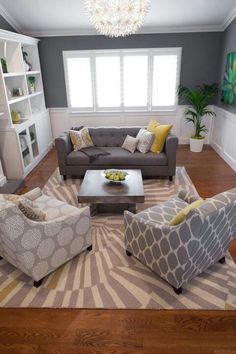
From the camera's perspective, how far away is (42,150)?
542cm

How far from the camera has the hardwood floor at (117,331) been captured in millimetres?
1729

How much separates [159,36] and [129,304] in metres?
5.35

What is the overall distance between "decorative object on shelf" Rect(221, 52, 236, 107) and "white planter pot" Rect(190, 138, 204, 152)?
96 cm

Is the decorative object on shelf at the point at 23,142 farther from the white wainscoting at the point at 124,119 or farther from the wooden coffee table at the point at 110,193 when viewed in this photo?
the white wainscoting at the point at 124,119

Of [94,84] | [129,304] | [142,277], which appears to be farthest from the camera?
[94,84]

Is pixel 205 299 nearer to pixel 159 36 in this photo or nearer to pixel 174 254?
pixel 174 254

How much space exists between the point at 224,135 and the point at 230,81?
105 centimetres

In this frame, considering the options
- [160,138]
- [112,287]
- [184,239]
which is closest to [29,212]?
[112,287]

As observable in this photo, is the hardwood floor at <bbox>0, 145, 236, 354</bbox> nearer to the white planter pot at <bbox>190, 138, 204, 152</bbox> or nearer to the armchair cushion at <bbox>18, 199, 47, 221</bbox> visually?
the armchair cushion at <bbox>18, 199, 47, 221</bbox>

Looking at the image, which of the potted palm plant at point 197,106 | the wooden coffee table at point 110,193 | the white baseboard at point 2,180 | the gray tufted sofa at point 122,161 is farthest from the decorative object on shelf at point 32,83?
the potted palm plant at point 197,106

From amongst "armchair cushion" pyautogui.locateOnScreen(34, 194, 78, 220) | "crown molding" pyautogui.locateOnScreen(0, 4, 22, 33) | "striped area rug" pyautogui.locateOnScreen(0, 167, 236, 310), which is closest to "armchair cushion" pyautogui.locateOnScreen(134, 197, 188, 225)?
"striped area rug" pyautogui.locateOnScreen(0, 167, 236, 310)

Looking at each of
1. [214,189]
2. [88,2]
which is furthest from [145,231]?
[88,2]

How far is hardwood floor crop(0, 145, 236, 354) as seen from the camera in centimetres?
173

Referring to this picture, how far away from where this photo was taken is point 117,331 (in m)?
Answer: 1.84
